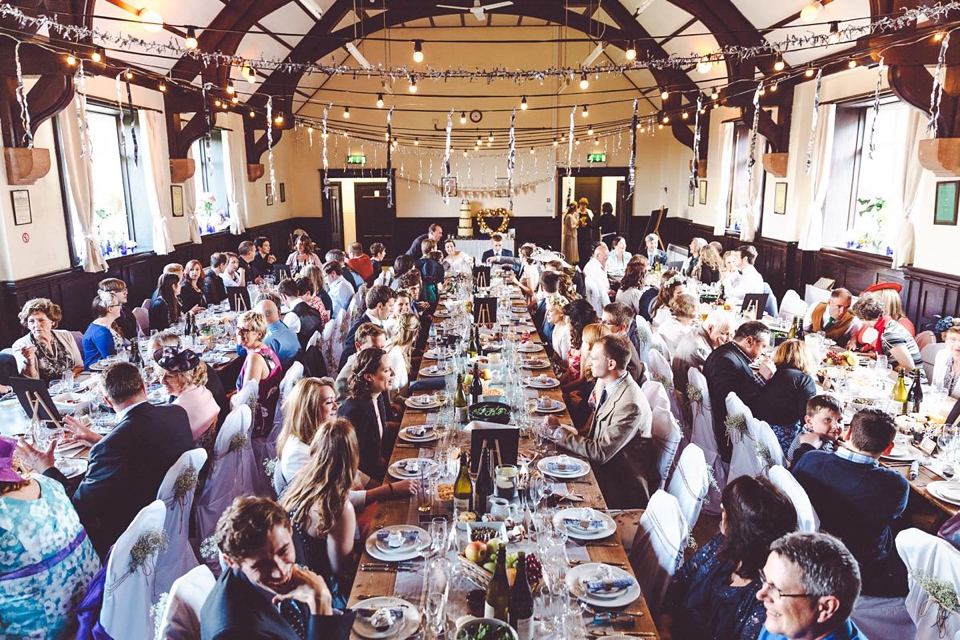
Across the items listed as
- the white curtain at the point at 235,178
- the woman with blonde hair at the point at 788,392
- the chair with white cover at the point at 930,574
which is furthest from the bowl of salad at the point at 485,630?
the white curtain at the point at 235,178

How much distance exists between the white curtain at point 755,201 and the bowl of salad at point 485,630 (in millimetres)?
10957

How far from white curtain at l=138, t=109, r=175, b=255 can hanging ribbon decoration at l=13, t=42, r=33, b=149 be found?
3.24m

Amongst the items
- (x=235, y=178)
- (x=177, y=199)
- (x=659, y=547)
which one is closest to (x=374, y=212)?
(x=235, y=178)

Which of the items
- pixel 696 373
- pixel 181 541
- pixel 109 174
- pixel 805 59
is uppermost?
pixel 805 59

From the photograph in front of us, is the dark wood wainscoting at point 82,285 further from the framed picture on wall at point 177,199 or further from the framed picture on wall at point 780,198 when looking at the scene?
the framed picture on wall at point 780,198

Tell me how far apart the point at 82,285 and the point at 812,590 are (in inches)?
326

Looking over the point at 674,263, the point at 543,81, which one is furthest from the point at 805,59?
the point at 543,81

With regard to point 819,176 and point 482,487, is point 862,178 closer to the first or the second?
point 819,176

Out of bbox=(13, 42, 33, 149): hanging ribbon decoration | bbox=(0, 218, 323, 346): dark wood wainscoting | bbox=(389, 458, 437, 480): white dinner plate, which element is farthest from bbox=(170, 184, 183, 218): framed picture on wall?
bbox=(389, 458, 437, 480): white dinner plate

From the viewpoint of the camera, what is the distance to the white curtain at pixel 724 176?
12613mm

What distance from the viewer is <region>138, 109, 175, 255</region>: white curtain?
31.7 feet

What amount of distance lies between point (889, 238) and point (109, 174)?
10.8 meters

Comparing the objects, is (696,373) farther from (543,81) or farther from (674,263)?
(543,81)

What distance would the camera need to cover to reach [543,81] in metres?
15.9
